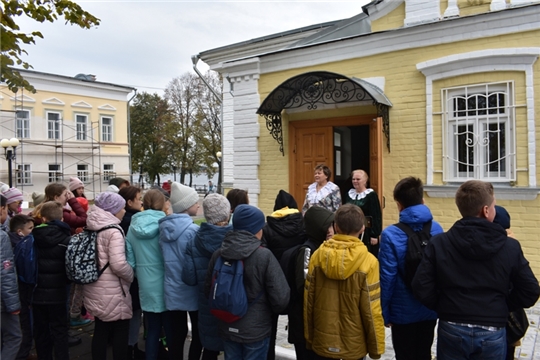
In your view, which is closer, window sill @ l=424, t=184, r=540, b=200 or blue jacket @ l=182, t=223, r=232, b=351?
blue jacket @ l=182, t=223, r=232, b=351

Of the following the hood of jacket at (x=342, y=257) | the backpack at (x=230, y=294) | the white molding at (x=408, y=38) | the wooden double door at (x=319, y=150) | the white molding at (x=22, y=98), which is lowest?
the backpack at (x=230, y=294)

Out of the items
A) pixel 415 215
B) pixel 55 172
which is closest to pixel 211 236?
pixel 415 215

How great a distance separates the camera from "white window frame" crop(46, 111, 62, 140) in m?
31.7

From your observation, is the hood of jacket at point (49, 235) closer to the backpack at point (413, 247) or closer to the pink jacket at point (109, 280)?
the pink jacket at point (109, 280)

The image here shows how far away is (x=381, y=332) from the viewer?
108 inches

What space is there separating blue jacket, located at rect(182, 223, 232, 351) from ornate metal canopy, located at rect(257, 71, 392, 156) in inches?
158

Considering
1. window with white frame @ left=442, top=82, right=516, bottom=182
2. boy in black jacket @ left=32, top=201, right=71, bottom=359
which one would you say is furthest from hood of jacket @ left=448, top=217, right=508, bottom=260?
window with white frame @ left=442, top=82, right=516, bottom=182

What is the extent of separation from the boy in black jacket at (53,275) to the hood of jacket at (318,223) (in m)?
2.26

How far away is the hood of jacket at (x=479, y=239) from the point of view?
240 centimetres

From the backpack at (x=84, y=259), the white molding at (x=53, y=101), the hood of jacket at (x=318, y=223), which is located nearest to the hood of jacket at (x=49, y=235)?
the backpack at (x=84, y=259)

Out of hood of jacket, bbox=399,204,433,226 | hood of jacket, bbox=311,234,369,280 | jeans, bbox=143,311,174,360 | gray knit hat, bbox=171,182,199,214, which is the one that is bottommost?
jeans, bbox=143,311,174,360

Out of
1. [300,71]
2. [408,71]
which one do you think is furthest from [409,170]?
[300,71]

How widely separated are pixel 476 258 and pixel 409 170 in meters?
4.42

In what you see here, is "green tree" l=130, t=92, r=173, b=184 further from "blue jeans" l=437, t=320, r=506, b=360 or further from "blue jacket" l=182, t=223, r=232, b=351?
"blue jeans" l=437, t=320, r=506, b=360
